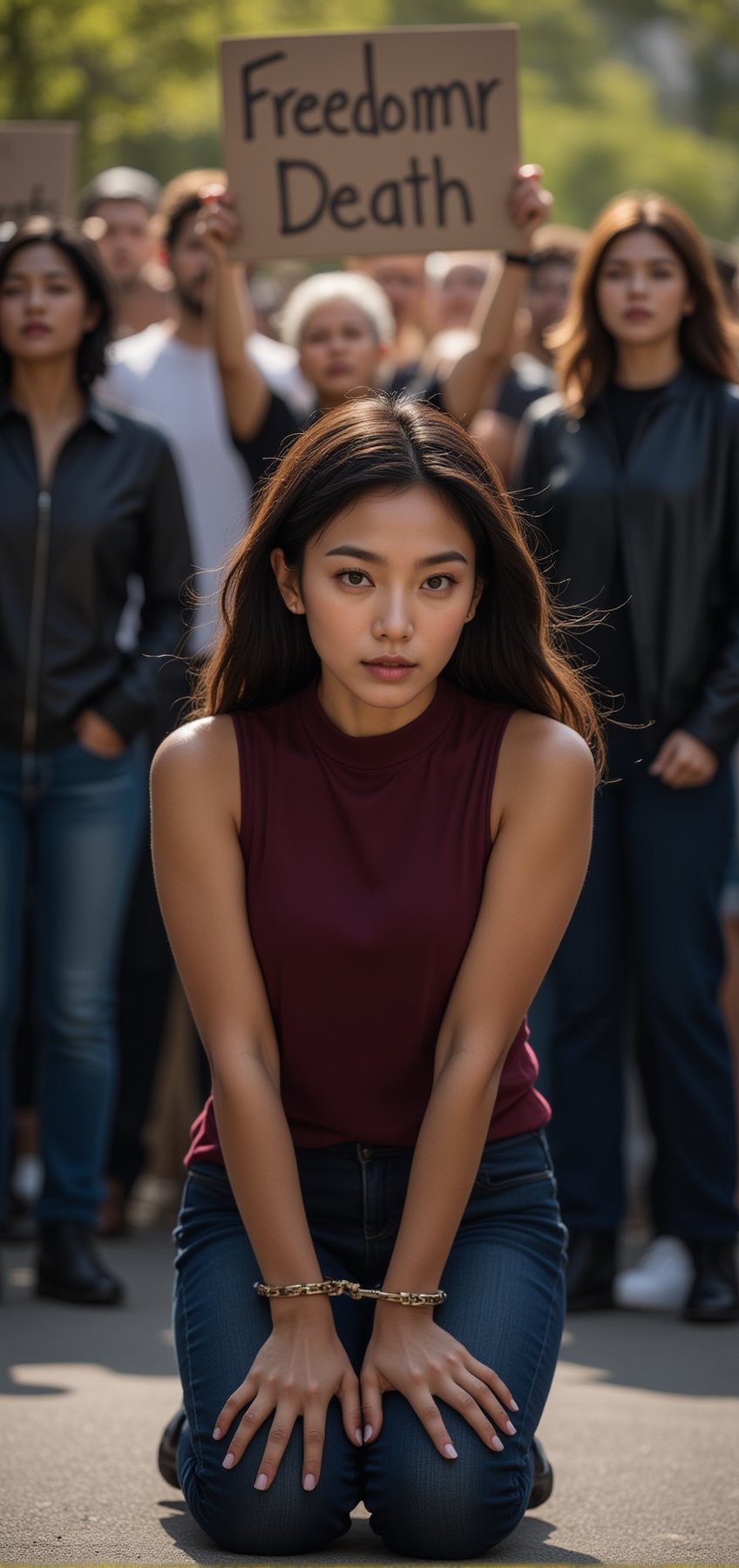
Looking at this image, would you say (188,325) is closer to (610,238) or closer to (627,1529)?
(610,238)

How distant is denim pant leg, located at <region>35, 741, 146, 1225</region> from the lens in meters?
5.28

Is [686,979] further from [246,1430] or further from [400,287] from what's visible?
[400,287]

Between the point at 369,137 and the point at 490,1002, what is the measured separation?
2.85 meters

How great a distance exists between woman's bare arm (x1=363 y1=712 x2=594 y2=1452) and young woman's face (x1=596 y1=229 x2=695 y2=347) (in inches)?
80.7

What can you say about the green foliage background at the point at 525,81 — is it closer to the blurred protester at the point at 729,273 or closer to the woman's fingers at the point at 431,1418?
the blurred protester at the point at 729,273

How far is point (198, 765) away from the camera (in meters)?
3.47

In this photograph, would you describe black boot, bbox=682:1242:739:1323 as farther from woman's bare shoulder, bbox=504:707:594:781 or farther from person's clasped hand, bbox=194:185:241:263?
A: person's clasped hand, bbox=194:185:241:263

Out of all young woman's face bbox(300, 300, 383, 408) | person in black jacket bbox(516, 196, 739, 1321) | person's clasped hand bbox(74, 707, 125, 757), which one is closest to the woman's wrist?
person in black jacket bbox(516, 196, 739, 1321)

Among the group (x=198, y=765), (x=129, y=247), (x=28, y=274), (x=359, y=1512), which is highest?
(x=129, y=247)

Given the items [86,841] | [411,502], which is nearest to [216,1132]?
[411,502]

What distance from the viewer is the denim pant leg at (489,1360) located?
313cm

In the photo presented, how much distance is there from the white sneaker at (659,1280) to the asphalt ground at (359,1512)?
83 mm

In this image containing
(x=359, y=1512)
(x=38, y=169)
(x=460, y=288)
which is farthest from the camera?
(x=460, y=288)

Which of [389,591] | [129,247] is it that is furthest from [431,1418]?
[129,247]
